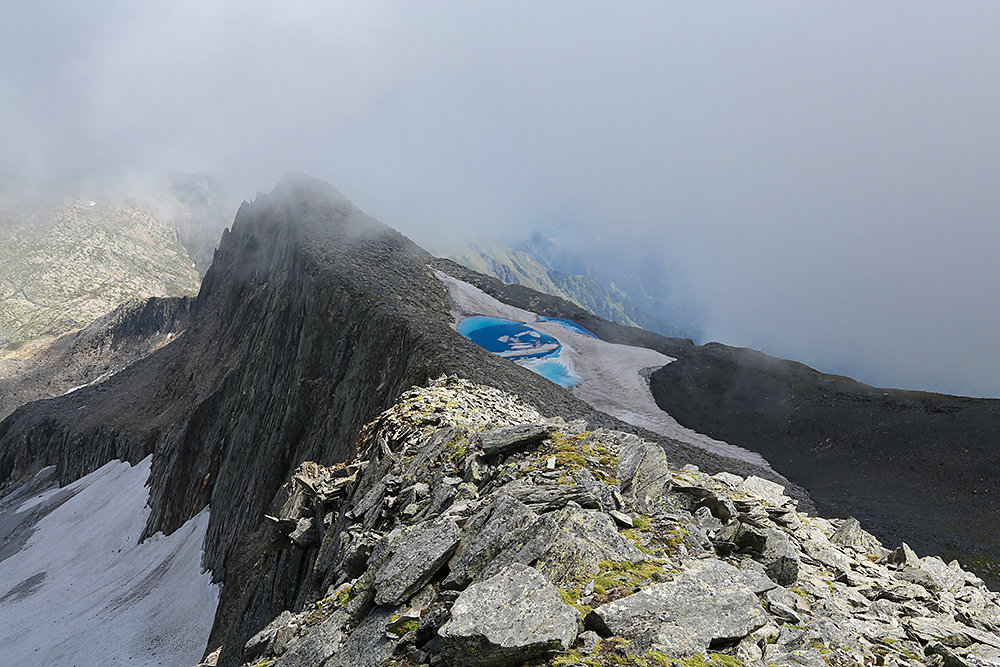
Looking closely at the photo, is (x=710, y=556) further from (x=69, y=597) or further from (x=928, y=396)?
(x=69, y=597)

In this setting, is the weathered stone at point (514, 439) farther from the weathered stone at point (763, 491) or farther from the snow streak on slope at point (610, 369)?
the snow streak on slope at point (610, 369)

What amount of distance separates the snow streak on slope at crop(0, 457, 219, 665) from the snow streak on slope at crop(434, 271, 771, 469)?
35.8 meters

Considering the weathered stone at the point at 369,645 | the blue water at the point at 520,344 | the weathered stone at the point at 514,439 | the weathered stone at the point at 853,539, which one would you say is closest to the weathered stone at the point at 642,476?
the weathered stone at the point at 514,439

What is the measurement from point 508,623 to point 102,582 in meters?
66.5

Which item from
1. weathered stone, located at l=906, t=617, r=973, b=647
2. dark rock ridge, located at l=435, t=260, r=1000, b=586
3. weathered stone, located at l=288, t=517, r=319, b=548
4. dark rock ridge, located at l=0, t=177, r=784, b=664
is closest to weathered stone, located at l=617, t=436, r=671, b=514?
dark rock ridge, located at l=0, t=177, r=784, b=664

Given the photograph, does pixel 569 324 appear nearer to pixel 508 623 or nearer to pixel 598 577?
pixel 598 577

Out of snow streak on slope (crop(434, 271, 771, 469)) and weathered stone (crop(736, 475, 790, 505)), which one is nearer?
weathered stone (crop(736, 475, 790, 505))

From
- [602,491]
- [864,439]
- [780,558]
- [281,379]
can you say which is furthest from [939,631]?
[281,379]

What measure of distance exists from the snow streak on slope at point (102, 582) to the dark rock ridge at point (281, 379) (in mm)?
3270

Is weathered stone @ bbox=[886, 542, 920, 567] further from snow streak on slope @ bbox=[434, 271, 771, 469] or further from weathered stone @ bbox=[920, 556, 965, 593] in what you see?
snow streak on slope @ bbox=[434, 271, 771, 469]

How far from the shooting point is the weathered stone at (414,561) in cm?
787

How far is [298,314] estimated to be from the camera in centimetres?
4469

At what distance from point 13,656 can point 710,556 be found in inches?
2446

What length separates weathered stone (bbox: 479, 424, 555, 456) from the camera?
12.1 metres
